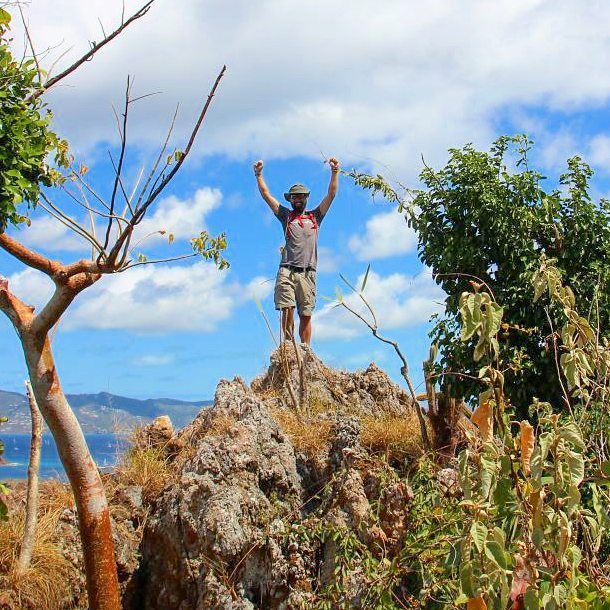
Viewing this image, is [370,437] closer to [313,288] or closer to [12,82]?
[313,288]

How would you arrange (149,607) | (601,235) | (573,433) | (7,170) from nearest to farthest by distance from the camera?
(573,433) → (7,170) → (149,607) → (601,235)

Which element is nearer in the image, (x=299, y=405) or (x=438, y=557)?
(x=438, y=557)

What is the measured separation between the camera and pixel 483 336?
185 inches

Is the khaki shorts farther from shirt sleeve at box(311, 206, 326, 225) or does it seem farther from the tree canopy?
the tree canopy

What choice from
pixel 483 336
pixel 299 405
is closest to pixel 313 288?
pixel 299 405

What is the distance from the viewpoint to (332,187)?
13125 millimetres

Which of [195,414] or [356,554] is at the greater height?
[195,414]

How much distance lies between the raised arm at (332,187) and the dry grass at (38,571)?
223 inches

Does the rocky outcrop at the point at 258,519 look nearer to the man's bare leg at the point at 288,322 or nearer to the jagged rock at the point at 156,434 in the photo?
the jagged rock at the point at 156,434

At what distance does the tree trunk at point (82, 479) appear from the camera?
29.3 feet

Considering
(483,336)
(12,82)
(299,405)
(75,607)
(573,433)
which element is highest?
(12,82)

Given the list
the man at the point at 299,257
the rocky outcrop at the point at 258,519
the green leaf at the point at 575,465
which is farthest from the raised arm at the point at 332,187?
the green leaf at the point at 575,465

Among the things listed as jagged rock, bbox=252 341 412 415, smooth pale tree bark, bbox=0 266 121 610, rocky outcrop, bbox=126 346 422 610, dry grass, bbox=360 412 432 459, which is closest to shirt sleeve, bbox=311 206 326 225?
jagged rock, bbox=252 341 412 415

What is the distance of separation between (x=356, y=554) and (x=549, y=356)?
3.20 m
